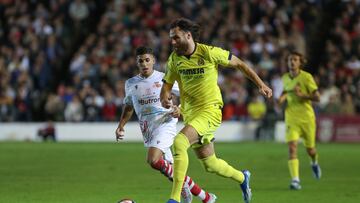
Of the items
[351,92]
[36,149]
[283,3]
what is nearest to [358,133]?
[351,92]

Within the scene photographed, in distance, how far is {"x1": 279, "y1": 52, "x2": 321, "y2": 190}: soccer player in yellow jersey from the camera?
16406 millimetres

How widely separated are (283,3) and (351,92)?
5.02 meters

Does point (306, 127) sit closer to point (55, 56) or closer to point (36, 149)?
point (36, 149)

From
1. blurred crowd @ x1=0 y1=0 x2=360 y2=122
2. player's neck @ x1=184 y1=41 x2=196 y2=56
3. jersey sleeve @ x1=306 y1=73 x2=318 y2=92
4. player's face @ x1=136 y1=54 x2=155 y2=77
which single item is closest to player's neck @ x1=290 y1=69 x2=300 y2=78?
jersey sleeve @ x1=306 y1=73 x2=318 y2=92

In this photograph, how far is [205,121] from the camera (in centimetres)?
1140

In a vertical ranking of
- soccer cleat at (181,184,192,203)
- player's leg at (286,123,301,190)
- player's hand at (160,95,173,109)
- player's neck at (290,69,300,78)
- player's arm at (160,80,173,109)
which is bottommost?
player's leg at (286,123,301,190)

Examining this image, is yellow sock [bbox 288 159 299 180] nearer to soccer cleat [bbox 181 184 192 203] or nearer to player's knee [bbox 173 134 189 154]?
soccer cleat [bbox 181 184 192 203]

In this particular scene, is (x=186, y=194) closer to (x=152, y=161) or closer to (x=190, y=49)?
(x=152, y=161)

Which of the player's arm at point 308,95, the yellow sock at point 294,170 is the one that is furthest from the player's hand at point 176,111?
the player's arm at point 308,95

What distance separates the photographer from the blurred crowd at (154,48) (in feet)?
105

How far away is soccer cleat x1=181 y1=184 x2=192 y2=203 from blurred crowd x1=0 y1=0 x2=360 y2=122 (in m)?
19.2

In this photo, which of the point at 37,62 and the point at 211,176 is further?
the point at 37,62

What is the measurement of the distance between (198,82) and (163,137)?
55.9 inches

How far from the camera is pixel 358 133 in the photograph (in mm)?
31125
